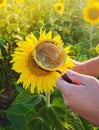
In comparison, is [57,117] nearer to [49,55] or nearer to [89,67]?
[89,67]

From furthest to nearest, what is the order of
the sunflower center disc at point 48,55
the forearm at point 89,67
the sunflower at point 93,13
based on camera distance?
the sunflower at point 93,13, the forearm at point 89,67, the sunflower center disc at point 48,55

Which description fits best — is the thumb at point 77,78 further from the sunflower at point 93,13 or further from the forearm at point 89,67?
the sunflower at point 93,13

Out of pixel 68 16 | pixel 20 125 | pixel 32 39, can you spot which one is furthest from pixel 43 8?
pixel 32 39

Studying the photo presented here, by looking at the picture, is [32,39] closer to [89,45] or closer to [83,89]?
[83,89]

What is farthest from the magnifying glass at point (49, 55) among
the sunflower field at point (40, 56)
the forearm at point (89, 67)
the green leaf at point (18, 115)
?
the green leaf at point (18, 115)

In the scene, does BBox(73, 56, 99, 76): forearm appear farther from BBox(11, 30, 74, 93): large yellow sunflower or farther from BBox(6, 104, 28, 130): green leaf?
BBox(6, 104, 28, 130): green leaf

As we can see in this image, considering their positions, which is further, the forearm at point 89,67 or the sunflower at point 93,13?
the sunflower at point 93,13

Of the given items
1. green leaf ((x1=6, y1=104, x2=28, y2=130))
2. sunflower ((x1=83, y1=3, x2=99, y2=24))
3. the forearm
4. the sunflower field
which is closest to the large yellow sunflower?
the sunflower field
